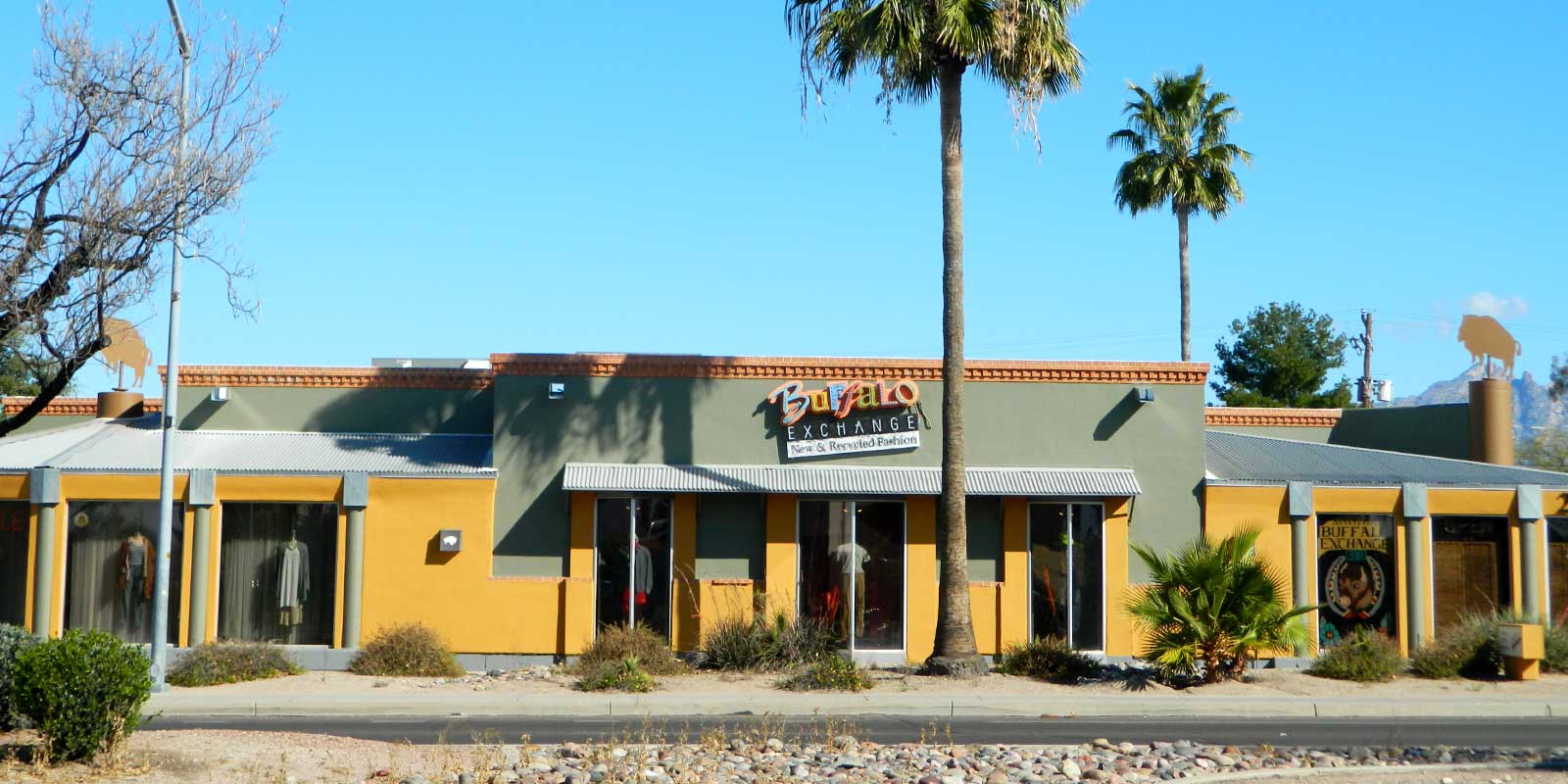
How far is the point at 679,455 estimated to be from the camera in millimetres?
23859

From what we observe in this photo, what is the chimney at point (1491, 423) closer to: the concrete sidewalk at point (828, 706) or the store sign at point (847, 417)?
the concrete sidewalk at point (828, 706)

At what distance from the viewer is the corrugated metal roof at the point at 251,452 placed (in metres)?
23.3

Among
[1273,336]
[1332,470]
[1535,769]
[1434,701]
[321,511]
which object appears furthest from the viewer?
[1273,336]

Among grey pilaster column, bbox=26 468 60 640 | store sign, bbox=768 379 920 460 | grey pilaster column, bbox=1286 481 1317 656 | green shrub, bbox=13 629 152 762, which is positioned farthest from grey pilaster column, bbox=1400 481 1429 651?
grey pilaster column, bbox=26 468 60 640

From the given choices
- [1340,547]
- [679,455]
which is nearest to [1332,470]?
[1340,547]

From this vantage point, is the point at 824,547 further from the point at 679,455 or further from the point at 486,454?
the point at 486,454

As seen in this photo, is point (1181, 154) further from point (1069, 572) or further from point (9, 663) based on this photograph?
point (9, 663)

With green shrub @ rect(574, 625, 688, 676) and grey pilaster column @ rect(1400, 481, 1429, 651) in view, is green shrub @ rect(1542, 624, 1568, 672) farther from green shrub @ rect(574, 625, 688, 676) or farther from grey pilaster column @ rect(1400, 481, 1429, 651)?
green shrub @ rect(574, 625, 688, 676)

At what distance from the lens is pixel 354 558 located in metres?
23.0

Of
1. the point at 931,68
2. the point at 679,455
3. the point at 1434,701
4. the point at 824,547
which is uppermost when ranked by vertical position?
the point at 931,68

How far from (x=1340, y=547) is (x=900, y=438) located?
7.69 metres

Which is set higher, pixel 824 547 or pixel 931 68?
pixel 931 68

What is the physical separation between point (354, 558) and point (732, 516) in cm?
605

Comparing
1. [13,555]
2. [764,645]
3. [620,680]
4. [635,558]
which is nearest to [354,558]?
[635,558]
